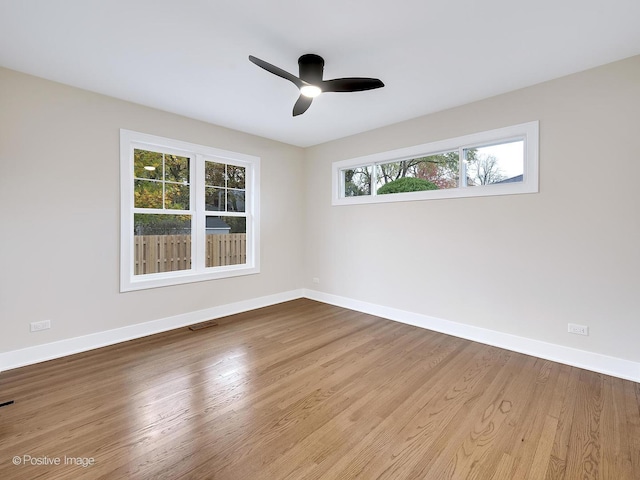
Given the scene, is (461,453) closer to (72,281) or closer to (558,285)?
(558,285)

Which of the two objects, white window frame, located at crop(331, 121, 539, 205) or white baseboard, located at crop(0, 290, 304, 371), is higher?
white window frame, located at crop(331, 121, 539, 205)

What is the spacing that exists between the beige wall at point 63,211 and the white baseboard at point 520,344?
117 inches

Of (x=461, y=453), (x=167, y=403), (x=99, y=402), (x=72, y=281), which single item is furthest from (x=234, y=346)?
(x=461, y=453)

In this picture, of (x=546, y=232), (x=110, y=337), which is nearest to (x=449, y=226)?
(x=546, y=232)

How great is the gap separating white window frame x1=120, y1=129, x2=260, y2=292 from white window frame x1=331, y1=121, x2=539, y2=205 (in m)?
1.45

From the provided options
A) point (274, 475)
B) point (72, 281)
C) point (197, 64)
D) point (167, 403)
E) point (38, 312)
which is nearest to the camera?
point (274, 475)

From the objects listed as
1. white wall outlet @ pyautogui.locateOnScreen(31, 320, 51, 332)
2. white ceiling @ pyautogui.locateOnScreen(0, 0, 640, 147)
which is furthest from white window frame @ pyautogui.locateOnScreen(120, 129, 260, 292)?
white wall outlet @ pyautogui.locateOnScreen(31, 320, 51, 332)

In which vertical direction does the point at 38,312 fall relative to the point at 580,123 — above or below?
below

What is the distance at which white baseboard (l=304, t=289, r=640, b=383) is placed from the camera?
2.54 m

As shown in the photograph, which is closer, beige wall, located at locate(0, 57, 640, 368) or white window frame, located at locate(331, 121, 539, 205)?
beige wall, located at locate(0, 57, 640, 368)

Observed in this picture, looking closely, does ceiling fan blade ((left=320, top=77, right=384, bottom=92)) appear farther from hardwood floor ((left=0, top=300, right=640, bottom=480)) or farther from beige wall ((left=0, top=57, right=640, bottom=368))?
hardwood floor ((left=0, top=300, right=640, bottom=480))

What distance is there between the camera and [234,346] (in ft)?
10.4

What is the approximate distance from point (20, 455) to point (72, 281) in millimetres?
1792

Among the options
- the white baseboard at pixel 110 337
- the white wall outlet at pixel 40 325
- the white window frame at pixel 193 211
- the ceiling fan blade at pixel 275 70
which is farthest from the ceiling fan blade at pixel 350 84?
the white wall outlet at pixel 40 325
